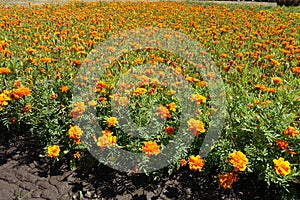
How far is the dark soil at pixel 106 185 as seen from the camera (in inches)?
105

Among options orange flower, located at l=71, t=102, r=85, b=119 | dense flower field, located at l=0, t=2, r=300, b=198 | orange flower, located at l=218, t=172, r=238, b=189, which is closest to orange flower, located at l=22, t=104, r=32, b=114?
dense flower field, located at l=0, t=2, r=300, b=198

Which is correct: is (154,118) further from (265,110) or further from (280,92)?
(280,92)

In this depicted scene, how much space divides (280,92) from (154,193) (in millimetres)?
1488

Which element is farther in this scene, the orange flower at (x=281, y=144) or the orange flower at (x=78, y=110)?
the orange flower at (x=78, y=110)

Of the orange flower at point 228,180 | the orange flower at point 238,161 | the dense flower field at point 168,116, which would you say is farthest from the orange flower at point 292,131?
the orange flower at point 228,180

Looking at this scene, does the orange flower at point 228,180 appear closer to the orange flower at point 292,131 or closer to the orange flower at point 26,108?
the orange flower at point 292,131

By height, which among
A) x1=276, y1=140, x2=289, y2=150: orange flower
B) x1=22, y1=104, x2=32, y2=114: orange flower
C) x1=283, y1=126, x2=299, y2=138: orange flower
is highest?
x1=283, y1=126, x2=299, y2=138: orange flower

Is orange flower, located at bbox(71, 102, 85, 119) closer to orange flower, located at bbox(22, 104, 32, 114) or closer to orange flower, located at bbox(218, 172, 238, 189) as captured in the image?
orange flower, located at bbox(22, 104, 32, 114)

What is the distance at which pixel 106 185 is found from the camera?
9.13 feet

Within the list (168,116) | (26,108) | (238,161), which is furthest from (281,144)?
(26,108)

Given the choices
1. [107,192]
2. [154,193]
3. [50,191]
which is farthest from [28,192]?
[154,193]

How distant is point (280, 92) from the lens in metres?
2.81

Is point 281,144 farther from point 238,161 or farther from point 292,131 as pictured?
point 238,161

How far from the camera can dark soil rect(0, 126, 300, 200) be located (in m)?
2.66
